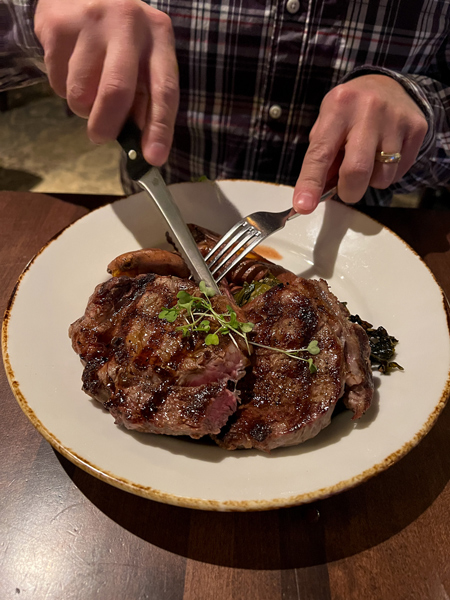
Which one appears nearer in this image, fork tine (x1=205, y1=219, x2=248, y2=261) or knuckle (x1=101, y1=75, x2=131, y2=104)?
knuckle (x1=101, y1=75, x2=131, y2=104)

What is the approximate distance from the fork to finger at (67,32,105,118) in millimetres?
962

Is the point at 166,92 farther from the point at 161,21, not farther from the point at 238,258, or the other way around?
the point at 238,258

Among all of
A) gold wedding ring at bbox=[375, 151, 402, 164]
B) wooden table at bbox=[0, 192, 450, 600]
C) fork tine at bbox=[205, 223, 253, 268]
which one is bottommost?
wooden table at bbox=[0, 192, 450, 600]

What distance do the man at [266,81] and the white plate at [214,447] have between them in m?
0.36

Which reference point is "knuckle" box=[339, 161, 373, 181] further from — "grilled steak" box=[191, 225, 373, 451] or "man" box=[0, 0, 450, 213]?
"grilled steak" box=[191, 225, 373, 451]

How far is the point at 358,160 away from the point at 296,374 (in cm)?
127

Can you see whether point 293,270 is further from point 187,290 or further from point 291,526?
point 291,526

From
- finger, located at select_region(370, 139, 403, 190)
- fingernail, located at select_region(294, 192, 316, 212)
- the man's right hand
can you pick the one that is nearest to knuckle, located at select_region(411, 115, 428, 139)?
finger, located at select_region(370, 139, 403, 190)

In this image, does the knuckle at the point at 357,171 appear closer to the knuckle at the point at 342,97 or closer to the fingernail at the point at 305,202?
the fingernail at the point at 305,202

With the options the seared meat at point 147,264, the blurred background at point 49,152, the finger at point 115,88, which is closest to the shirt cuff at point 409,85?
the finger at point 115,88

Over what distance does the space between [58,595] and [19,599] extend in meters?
0.13

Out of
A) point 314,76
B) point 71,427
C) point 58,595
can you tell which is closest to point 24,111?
point 314,76

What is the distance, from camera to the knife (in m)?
2.08

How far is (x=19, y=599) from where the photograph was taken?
1.43m
